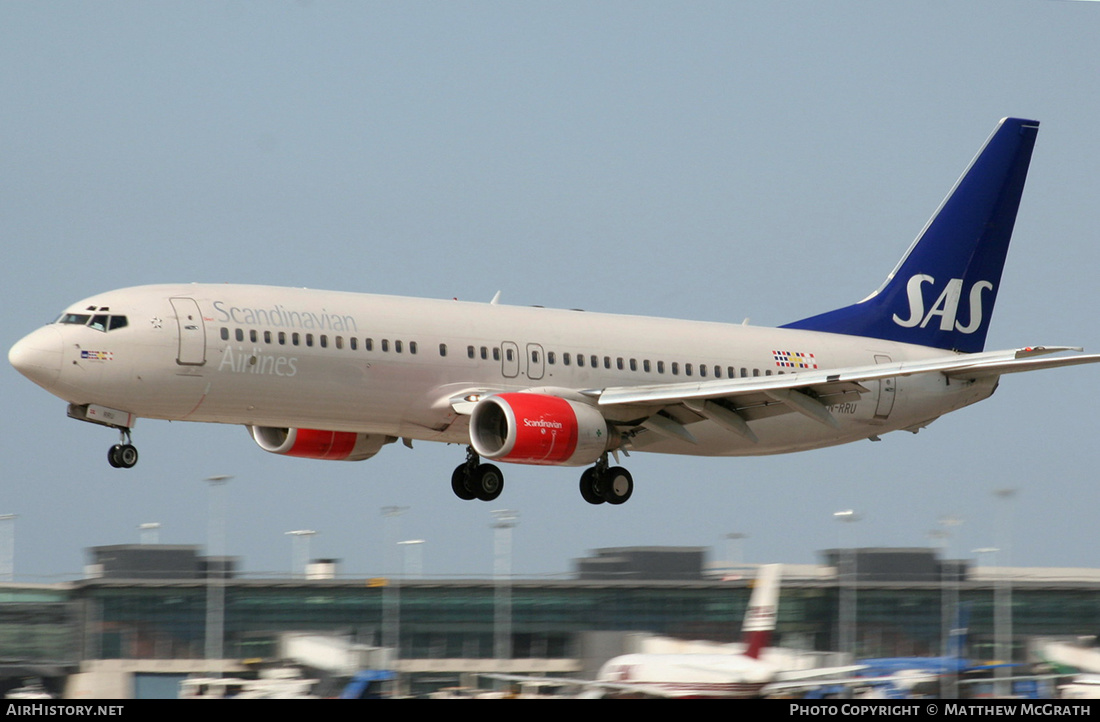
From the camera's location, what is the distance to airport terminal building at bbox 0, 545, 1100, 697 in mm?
55156

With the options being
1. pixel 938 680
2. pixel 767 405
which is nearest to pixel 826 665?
pixel 938 680

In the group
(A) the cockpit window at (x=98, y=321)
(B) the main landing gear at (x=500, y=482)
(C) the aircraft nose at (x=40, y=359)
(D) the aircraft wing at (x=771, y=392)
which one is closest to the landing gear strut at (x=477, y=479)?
(B) the main landing gear at (x=500, y=482)

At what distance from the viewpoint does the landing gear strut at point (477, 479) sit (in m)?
41.0

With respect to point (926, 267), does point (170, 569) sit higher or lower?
lower

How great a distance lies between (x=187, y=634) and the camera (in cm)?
5669

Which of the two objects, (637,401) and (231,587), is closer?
(637,401)

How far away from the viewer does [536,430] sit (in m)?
37.1

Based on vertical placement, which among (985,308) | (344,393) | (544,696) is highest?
(985,308)

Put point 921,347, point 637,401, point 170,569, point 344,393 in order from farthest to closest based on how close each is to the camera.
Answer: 1. point 170,569
2. point 921,347
3. point 637,401
4. point 344,393

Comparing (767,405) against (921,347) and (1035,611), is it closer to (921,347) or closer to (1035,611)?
(921,347)

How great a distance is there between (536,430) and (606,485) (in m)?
4.61

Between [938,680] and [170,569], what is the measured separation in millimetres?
30657

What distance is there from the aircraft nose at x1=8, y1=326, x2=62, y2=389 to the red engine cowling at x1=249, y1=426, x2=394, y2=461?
810 cm

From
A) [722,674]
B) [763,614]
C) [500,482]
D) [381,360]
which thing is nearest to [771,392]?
[500,482]
